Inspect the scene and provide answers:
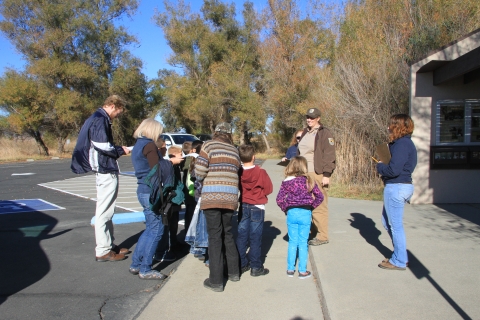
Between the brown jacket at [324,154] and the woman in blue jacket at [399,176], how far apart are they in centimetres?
92

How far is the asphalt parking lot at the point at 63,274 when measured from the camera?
388cm

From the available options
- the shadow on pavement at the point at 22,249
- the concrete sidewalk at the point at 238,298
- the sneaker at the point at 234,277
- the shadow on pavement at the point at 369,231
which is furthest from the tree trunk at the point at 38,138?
the sneaker at the point at 234,277

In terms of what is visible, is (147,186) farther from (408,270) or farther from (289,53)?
(289,53)

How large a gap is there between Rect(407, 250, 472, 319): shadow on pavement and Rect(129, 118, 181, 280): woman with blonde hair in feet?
9.35

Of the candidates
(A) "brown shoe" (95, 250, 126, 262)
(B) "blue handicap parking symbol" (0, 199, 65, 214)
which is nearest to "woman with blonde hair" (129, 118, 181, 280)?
(A) "brown shoe" (95, 250, 126, 262)

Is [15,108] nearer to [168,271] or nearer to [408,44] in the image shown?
[408,44]

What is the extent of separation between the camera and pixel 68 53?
35750 mm

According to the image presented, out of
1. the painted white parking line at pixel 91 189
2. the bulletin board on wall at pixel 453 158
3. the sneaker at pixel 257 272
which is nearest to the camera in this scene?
Answer: the sneaker at pixel 257 272

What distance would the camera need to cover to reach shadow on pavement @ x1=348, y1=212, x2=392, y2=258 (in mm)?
5570

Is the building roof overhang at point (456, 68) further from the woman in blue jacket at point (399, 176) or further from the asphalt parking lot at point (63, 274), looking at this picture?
the asphalt parking lot at point (63, 274)

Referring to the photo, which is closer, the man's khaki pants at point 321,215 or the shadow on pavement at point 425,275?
the shadow on pavement at point 425,275

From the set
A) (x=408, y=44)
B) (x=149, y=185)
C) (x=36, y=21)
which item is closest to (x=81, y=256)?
(x=149, y=185)

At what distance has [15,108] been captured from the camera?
108 ft

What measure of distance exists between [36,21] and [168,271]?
3544 cm
